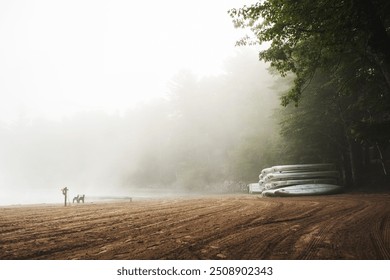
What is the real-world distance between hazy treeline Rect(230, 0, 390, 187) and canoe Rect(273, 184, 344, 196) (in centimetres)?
273

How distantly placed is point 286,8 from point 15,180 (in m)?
94.4

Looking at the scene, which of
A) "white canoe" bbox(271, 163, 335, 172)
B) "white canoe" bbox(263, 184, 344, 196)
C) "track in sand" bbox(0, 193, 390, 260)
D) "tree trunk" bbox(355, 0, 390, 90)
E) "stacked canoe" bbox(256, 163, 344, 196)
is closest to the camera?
"track in sand" bbox(0, 193, 390, 260)

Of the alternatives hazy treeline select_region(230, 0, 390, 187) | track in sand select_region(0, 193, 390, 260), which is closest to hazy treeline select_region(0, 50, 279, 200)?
hazy treeline select_region(230, 0, 390, 187)

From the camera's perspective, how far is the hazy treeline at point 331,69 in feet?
18.7

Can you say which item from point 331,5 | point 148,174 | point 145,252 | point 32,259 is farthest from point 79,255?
point 148,174

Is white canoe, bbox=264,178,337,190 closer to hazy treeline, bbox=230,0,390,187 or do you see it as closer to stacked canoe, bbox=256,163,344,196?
stacked canoe, bbox=256,163,344,196

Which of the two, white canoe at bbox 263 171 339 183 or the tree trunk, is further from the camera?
white canoe at bbox 263 171 339 183

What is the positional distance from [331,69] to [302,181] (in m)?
5.34

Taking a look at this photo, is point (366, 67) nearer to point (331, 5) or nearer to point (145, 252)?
point (331, 5)

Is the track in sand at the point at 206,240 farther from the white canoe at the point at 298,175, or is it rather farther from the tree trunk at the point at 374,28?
the white canoe at the point at 298,175

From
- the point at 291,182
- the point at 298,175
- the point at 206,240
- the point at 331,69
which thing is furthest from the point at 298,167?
the point at 206,240

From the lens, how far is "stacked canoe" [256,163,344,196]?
11.4 metres

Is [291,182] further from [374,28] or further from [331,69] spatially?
[374,28]

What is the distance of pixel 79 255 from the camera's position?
258 cm
